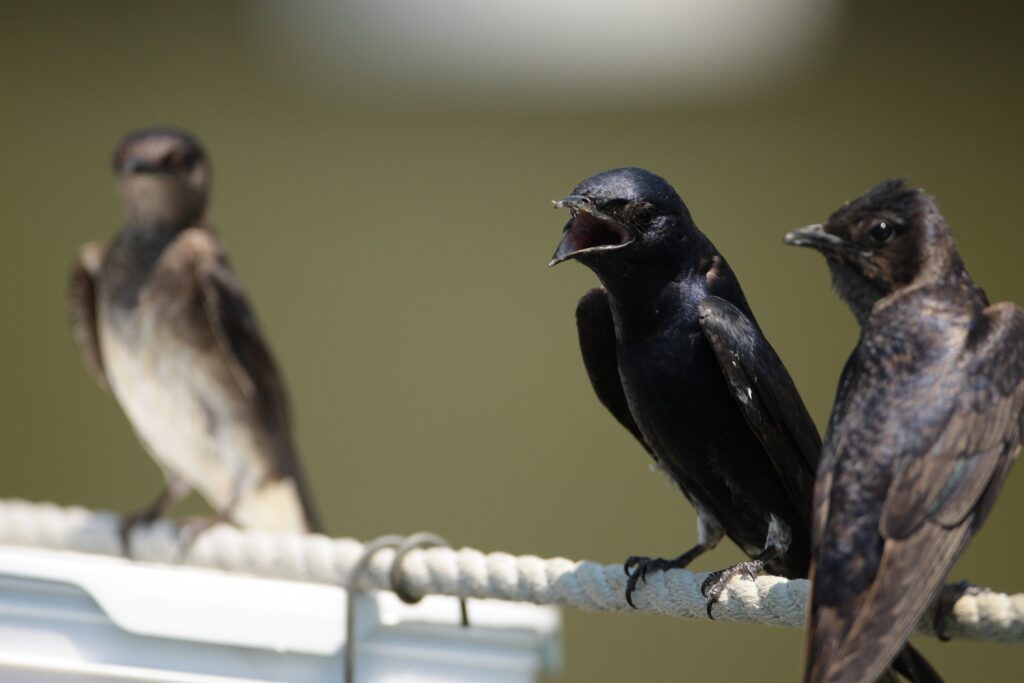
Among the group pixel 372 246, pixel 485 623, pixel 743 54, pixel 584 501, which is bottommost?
pixel 485 623

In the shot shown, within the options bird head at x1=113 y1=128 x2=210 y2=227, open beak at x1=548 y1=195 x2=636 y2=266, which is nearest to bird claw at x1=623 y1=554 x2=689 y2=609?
open beak at x1=548 y1=195 x2=636 y2=266

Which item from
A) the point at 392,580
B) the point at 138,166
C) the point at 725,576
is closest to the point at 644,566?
the point at 725,576

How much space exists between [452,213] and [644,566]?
7.28ft

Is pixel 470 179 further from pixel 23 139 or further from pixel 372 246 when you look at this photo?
pixel 23 139

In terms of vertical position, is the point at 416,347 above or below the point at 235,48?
below

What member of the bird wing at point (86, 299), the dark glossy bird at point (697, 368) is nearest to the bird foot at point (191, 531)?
the bird wing at point (86, 299)

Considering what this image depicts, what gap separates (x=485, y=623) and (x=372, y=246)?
2.14m

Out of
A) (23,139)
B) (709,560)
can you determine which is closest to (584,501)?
(709,560)

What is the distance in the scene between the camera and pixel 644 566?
1003mm

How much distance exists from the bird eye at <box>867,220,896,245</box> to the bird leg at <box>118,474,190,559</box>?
155 cm

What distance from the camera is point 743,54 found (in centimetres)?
287

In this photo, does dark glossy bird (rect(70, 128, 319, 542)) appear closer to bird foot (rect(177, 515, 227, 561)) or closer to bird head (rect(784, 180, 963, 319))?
bird foot (rect(177, 515, 227, 561))

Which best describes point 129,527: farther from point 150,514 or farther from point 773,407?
point 773,407

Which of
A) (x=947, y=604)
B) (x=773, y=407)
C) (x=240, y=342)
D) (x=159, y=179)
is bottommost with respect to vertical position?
(x=947, y=604)
